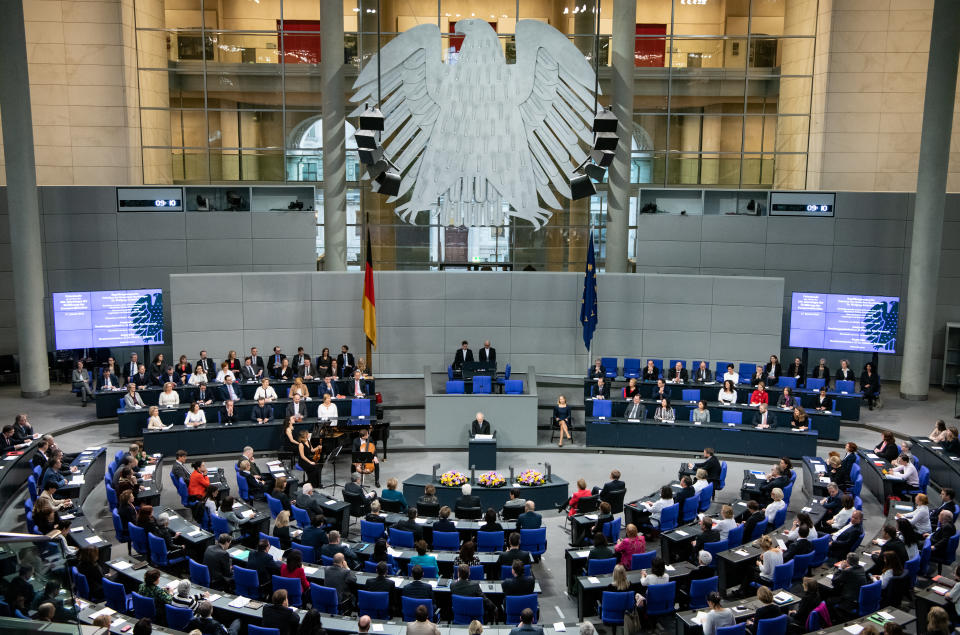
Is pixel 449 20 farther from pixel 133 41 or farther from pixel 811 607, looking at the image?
pixel 811 607

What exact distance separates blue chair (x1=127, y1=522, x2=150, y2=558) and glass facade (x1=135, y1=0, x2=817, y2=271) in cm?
1412

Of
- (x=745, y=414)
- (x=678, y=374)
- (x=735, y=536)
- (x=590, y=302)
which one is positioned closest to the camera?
(x=735, y=536)

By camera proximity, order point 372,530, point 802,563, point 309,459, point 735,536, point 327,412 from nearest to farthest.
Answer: point 802,563 < point 735,536 < point 372,530 < point 309,459 < point 327,412

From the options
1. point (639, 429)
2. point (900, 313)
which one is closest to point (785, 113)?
point (900, 313)

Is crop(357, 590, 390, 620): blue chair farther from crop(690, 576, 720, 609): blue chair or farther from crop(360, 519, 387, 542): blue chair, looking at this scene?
crop(690, 576, 720, 609): blue chair

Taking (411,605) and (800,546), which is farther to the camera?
(800,546)

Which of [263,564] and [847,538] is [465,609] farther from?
[847,538]

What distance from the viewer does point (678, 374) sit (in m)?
19.3

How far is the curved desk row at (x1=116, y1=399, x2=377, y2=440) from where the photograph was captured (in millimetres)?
16844

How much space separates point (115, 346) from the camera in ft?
68.6

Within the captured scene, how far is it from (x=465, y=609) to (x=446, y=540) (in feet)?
6.03

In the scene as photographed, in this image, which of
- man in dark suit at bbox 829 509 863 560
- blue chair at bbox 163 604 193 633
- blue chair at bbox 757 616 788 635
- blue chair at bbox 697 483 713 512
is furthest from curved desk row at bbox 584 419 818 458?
blue chair at bbox 163 604 193 633

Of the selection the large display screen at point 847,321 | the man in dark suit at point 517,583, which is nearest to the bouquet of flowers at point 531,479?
the man in dark suit at point 517,583

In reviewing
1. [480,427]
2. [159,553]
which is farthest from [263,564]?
[480,427]
